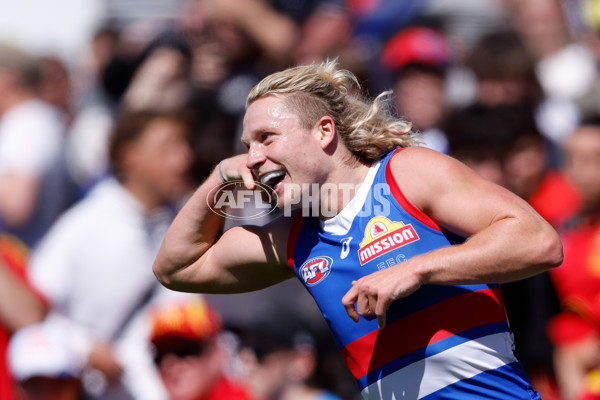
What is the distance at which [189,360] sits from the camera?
17.3 feet

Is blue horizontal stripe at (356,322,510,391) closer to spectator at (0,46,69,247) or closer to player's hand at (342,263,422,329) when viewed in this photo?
player's hand at (342,263,422,329)

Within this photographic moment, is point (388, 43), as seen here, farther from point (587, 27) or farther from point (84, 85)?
point (84, 85)

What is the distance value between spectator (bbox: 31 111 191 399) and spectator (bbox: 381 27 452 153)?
5.14 ft

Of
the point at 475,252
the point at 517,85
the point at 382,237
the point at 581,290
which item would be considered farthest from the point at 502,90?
the point at 475,252

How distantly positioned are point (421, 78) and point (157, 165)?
193 centimetres

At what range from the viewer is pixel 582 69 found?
6762 millimetres

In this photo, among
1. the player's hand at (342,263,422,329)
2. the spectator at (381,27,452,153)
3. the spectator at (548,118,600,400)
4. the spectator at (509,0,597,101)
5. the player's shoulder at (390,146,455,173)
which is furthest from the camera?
the spectator at (509,0,597,101)

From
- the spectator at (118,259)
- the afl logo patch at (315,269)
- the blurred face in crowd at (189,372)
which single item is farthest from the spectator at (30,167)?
the afl logo patch at (315,269)

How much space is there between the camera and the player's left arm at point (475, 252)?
278cm

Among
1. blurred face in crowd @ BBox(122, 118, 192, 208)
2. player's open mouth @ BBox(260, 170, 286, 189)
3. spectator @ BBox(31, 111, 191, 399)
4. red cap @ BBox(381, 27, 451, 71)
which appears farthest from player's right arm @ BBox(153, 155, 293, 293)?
red cap @ BBox(381, 27, 451, 71)

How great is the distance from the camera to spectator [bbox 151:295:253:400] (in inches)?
206

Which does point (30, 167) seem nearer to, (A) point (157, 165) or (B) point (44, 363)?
(A) point (157, 165)

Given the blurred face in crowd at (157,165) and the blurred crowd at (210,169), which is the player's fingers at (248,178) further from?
the blurred face in crowd at (157,165)

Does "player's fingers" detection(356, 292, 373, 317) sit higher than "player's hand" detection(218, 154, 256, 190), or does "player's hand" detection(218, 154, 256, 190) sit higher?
"player's hand" detection(218, 154, 256, 190)
